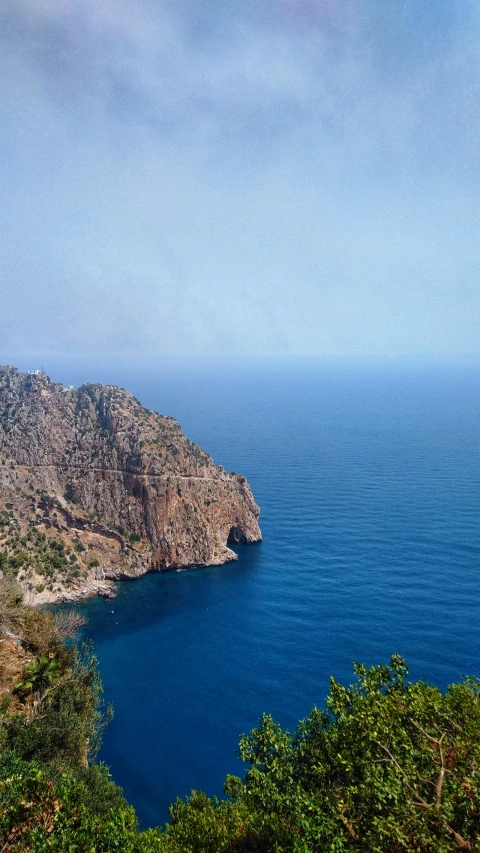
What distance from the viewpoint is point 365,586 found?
5650 cm

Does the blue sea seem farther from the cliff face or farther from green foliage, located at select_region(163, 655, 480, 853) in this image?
green foliage, located at select_region(163, 655, 480, 853)

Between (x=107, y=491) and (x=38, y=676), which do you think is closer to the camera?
(x=38, y=676)

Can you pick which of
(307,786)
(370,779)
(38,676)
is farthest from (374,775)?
(38,676)

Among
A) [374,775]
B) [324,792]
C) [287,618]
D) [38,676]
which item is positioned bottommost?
[287,618]

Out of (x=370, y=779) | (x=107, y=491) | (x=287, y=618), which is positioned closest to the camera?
(x=370, y=779)

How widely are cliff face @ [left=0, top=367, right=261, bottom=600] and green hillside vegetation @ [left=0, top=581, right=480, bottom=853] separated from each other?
128ft

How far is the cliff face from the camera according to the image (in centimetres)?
6450

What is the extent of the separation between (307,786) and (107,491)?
2278 inches

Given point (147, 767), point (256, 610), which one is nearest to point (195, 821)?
point (147, 767)

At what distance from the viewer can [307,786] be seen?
57.7 feet

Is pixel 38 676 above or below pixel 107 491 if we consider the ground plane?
below

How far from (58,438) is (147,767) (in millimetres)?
50765

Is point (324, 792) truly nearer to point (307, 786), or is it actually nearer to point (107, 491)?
point (307, 786)

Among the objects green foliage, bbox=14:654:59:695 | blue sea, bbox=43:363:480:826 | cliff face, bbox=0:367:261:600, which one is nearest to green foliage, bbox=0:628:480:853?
green foliage, bbox=14:654:59:695
